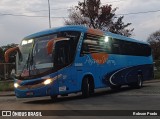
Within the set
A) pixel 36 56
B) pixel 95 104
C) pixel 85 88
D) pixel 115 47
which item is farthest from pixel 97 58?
pixel 95 104

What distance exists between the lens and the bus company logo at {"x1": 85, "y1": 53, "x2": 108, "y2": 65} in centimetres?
2072

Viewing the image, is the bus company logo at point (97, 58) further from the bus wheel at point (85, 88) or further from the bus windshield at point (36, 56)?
the bus windshield at point (36, 56)

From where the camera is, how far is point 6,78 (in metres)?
38.5

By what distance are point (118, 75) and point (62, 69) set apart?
23.7 ft

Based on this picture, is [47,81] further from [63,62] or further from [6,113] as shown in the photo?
[6,113]

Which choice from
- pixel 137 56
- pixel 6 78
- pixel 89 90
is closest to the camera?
pixel 89 90

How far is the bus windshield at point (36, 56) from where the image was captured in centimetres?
1788

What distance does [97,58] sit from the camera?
21625 mm

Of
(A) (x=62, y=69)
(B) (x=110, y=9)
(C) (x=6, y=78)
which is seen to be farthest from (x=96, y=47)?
(B) (x=110, y=9)

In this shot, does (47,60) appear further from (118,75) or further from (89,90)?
(118,75)

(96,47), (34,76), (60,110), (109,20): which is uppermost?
(109,20)

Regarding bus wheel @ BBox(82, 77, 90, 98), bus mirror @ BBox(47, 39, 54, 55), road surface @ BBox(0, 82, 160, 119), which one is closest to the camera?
road surface @ BBox(0, 82, 160, 119)

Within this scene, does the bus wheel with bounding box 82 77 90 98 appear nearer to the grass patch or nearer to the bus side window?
the bus side window

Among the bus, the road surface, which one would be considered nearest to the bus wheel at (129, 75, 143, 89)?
the bus
